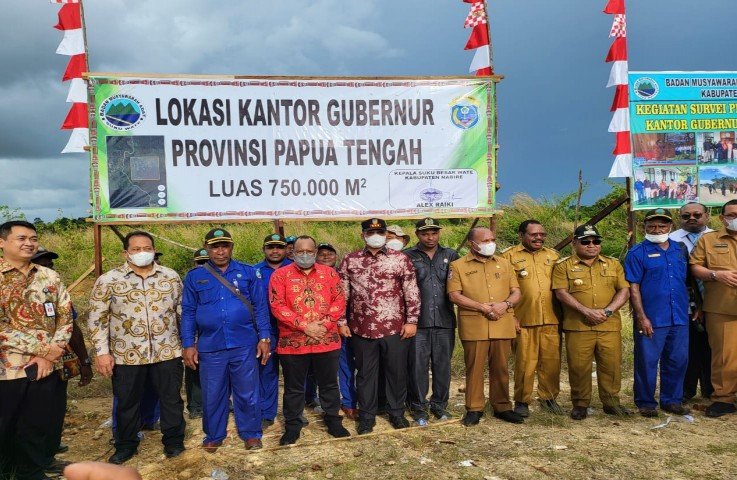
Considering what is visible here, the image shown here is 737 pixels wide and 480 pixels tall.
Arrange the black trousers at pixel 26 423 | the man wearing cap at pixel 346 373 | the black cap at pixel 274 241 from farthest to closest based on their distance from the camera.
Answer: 1. the black cap at pixel 274 241
2. the man wearing cap at pixel 346 373
3. the black trousers at pixel 26 423

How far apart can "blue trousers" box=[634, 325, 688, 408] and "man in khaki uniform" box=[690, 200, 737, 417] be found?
0.31 metres

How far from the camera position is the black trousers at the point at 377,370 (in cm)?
499

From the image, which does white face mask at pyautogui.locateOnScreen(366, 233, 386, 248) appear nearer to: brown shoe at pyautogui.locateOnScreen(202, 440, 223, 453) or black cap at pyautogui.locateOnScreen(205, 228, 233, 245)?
black cap at pyautogui.locateOnScreen(205, 228, 233, 245)

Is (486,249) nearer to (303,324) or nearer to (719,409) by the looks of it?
(303,324)

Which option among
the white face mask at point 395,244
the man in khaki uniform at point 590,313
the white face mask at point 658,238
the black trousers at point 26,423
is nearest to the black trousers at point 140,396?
the black trousers at point 26,423

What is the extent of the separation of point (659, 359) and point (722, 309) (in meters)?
0.74

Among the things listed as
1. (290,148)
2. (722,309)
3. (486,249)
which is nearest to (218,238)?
(486,249)

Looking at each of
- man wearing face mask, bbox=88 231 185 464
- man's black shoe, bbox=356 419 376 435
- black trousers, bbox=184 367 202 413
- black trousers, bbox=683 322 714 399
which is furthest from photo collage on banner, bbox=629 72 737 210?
man wearing face mask, bbox=88 231 185 464

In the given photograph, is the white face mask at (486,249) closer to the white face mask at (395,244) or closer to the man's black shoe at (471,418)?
the white face mask at (395,244)

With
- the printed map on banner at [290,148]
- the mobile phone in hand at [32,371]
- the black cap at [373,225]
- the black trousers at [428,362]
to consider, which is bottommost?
the black trousers at [428,362]

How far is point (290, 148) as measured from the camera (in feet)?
22.4

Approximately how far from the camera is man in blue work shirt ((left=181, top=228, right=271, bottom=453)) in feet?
14.8

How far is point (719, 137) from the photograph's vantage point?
8.03 m

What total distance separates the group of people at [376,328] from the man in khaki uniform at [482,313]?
0.01 meters
